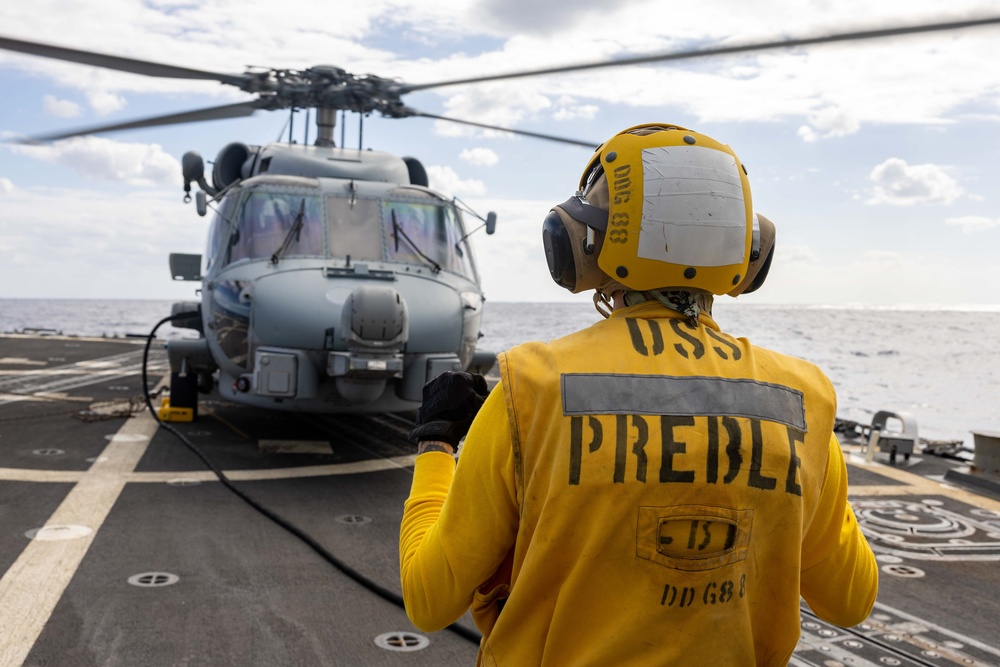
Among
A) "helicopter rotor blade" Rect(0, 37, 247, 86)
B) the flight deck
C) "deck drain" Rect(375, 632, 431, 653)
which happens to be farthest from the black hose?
"helicopter rotor blade" Rect(0, 37, 247, 86)

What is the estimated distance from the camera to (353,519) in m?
6.12

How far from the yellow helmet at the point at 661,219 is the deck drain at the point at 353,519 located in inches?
185

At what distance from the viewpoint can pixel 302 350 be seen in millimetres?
7285

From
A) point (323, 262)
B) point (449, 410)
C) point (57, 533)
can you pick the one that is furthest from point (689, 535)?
point (323, 262)

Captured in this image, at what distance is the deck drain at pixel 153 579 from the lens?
4.58 m

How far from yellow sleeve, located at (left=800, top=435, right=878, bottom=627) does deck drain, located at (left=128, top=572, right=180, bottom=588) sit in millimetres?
3830

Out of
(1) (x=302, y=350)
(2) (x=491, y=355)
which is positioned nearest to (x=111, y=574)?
(1) (x=302, y=350)

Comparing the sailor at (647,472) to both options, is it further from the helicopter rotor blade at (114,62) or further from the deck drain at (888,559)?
the helicopter rotor blade at (114,62)

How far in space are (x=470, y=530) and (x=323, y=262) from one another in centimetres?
671

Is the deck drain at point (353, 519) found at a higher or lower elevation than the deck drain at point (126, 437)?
higher

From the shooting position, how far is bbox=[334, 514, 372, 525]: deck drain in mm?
6055

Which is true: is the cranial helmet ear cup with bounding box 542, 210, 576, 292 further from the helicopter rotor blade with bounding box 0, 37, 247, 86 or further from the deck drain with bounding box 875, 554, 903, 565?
the helicopter rotor blade with bounding box 0, 37, 247, 86

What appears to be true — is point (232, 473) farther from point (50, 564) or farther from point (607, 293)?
point (607, 293)

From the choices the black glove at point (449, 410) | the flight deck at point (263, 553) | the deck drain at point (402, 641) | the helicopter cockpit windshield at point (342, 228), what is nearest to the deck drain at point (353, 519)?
the flight deck at point (263, 553)
